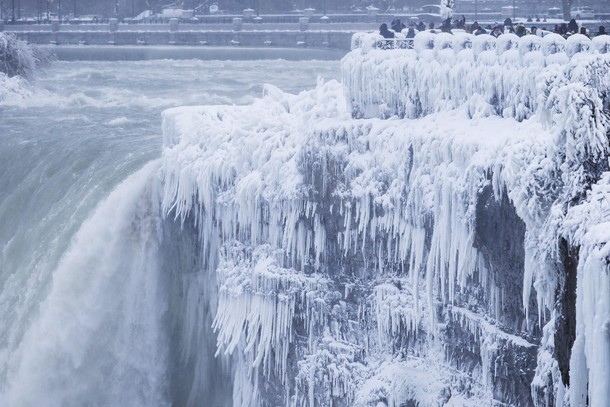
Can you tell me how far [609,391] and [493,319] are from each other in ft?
13.7

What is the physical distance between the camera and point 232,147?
17.4 meters

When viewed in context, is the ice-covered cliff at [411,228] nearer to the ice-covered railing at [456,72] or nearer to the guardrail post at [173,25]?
the ice-covered railing at [456,72]

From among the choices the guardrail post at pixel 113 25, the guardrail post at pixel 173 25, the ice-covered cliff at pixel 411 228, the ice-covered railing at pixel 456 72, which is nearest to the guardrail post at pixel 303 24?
the guardrail post at pixel 173 25

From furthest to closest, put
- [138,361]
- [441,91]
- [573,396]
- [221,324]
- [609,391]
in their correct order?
[138,361]
[221,324]
[441,91]
[573,396]
[609,391]

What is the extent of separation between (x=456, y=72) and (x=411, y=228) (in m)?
2.24

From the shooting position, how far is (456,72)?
1423 cm

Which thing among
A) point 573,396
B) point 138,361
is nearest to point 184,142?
point 138,361

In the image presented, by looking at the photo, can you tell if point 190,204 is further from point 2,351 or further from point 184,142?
point 2,351

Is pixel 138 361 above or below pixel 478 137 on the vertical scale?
below

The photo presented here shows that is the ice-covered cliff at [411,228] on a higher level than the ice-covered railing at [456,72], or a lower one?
lower

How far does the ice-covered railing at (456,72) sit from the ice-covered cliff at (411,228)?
0.09ft

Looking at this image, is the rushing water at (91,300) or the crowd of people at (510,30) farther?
the rushing water at (91,300)

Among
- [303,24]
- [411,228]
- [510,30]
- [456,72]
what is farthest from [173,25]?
[411,228]

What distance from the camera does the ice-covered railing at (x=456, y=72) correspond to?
43.1 ft
